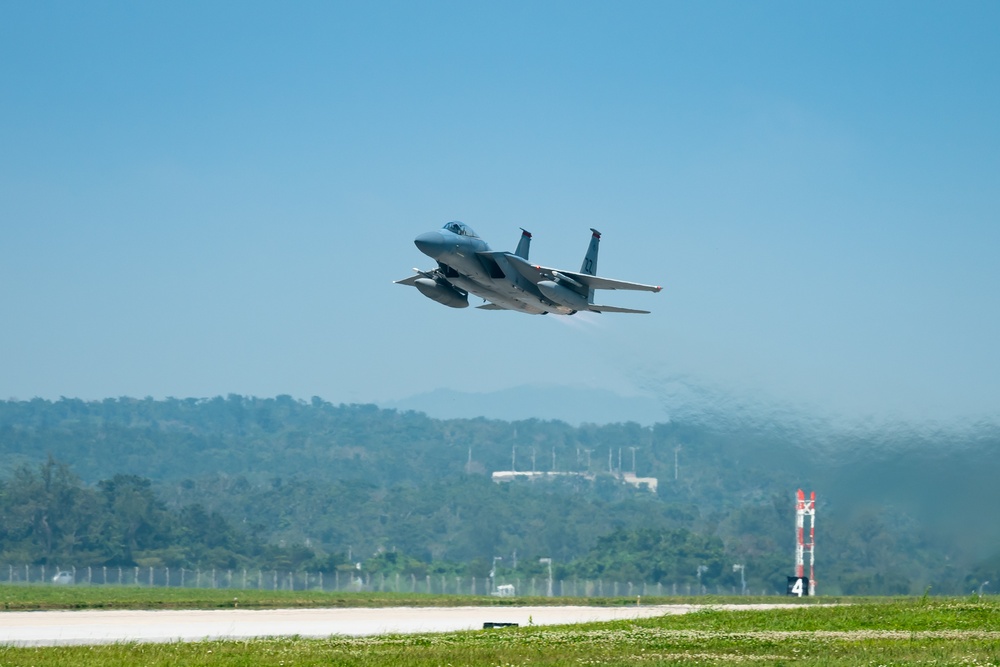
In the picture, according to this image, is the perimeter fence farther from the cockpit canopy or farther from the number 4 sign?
the cockpit canopy

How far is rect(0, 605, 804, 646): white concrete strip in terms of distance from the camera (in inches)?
1251

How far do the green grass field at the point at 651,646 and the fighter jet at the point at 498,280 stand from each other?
50.8 feet

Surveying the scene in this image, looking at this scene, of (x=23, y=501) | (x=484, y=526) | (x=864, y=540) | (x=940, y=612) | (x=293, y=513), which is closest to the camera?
(x=940, y=612)

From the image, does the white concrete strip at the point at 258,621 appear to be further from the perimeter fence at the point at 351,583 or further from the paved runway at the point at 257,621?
the perimeter fence at the point at 351,583

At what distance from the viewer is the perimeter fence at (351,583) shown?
246 ft

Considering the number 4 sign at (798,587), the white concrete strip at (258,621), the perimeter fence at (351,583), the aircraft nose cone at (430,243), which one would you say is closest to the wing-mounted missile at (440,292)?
the aircraft nose cone at (430,243)

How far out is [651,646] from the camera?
2698cm

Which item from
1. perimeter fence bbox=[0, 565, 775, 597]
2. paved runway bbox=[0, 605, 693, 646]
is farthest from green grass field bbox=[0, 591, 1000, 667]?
perimeter fence bbox=[0, 565, 775, 597]

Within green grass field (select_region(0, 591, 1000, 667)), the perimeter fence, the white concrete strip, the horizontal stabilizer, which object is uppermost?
the horizontal stabilizer

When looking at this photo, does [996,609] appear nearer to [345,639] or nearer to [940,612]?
[940,612]

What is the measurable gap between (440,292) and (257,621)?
565 inches

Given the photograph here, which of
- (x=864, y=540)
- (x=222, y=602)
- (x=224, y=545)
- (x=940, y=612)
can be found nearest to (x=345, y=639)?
(x=940, y=612)

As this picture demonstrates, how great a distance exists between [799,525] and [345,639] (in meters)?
34.5

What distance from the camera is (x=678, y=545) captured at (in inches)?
3967
